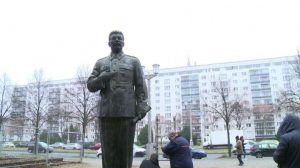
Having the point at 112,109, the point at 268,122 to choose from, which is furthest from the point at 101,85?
the point at 268,122

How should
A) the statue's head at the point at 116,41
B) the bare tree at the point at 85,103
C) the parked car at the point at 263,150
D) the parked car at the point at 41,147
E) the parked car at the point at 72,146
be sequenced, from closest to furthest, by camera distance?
the statue's head at the point at 116,41
the parked car at the point at 41,147
the parked car at the point at 72,146
the parked car at the point at 263,150
the bare tree at the point at 85,103

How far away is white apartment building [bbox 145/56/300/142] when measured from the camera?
92562 millimetres

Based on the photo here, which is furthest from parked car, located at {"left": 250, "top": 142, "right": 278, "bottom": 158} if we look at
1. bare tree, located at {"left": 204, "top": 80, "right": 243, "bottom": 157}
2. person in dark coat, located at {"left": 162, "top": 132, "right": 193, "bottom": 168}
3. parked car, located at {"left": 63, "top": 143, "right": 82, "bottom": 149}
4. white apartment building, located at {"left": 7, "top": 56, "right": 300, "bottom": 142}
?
white apartment building, located at {"left": 7, "top": 56, "right": 300, "bottom": 142}

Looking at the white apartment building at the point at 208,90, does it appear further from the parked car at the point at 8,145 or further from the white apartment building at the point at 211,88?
the parked car at the point at 8,145

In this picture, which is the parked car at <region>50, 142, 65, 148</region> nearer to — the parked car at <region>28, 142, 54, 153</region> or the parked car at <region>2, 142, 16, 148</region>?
the parked car at <region>28, 142, 54, 153</region>

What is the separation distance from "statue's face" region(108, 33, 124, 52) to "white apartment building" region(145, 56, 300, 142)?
7948 centimetres

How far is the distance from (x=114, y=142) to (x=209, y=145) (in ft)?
158

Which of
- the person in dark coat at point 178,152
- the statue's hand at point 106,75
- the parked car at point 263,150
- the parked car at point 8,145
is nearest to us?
the statue's hand at point 106,75

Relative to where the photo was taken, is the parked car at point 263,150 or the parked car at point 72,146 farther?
the parked car at point 263,150

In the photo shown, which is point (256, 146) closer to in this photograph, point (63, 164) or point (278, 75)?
point (63, 164)

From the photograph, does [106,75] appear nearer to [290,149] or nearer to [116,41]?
[116,41]

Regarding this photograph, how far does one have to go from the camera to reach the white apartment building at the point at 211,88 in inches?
3644

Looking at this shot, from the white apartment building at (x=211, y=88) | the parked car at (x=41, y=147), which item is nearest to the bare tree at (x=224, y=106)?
the parked car at (x=41, y=147)

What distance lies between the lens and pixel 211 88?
3514 inches
